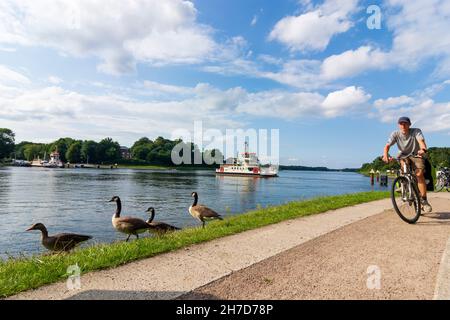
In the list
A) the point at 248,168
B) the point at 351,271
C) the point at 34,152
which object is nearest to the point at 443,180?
the point at 351,271

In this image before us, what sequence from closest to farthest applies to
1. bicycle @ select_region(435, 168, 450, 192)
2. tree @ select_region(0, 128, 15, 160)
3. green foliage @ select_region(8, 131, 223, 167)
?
bicycle @ select_region(435, 168, 450, 192), tree @ select_region(0, 128, 15, 160), green foliage @ select_region(8, 131, 223, 167)

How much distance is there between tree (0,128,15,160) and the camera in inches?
4673

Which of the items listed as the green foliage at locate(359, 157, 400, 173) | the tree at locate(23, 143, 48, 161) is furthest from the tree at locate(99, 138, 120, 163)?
the green foliage at locate(359, 157, 400, 173)

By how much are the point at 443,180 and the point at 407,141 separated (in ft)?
52.3

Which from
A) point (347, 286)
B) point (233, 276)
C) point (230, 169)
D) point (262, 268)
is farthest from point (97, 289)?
point (230, 169)

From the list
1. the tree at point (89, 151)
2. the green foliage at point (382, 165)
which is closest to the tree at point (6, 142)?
the tree at point (89, 151)

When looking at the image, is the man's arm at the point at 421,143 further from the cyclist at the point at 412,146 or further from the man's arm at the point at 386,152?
the man's arm at the point at 386,152

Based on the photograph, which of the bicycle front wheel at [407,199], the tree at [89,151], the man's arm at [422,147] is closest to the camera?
the man's arm at [422,147]

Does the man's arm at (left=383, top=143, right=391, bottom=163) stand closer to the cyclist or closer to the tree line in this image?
the cyclist

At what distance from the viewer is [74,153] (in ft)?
426

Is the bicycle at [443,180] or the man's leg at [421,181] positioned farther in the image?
the bicycle at [443,180]

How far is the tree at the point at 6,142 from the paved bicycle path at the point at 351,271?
137752mm

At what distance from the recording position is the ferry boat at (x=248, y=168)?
88562 millimetres
